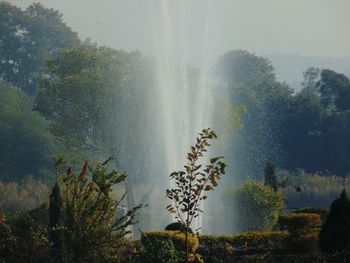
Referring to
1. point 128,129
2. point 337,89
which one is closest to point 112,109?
point 128,129

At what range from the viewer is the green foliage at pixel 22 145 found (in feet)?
188

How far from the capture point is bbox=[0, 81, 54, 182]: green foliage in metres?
57.3

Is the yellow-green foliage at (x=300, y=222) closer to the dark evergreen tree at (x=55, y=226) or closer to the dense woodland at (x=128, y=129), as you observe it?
the dark evergreen tree at (x=55, y=226)

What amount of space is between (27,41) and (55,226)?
7933cm

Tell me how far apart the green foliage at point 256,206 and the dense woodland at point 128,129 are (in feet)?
0.21

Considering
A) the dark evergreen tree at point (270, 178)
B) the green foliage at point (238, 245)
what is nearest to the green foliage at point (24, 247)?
the green foliage at point (238, 245)

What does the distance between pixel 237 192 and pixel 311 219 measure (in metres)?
11.6

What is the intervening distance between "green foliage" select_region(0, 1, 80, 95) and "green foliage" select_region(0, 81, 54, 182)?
842 inches

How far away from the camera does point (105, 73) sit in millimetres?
51531

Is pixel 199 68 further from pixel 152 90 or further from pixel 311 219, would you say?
pixel 311 219

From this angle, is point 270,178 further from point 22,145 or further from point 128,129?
point 22,145

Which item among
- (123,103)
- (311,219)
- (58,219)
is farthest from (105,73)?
(58,219)

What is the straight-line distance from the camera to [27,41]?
302ft

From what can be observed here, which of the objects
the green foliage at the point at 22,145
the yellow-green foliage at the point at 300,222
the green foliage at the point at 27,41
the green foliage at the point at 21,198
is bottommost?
the yellow-green foliage at the point at 300,222
